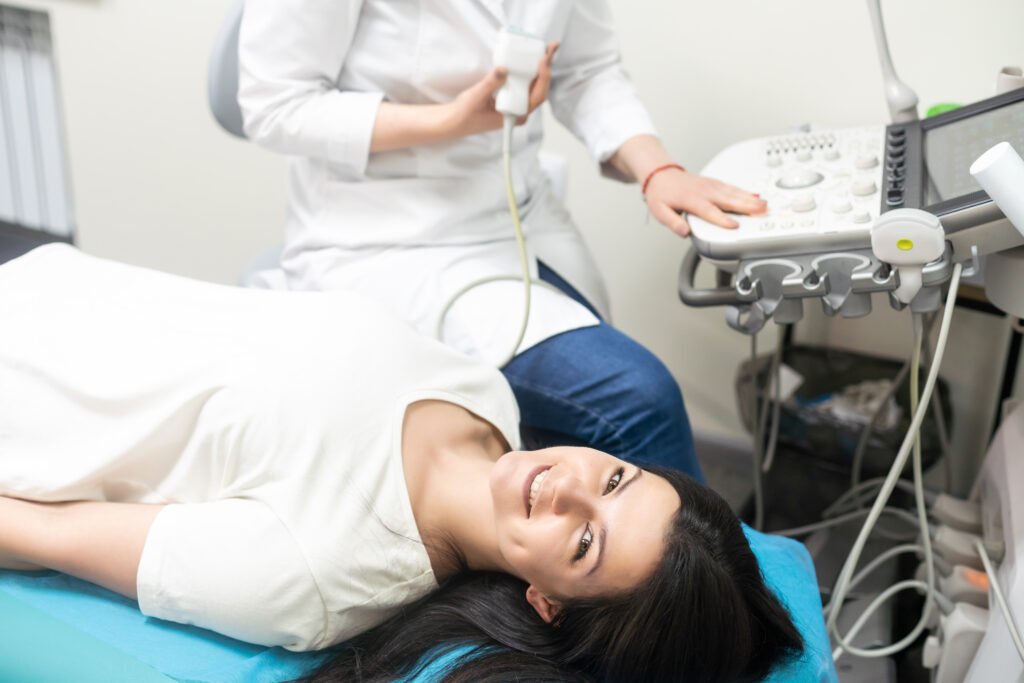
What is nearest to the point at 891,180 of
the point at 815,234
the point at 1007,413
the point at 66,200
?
the point at 815,234

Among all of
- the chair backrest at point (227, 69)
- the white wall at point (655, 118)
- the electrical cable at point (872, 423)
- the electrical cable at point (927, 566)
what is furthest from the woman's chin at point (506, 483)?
the white wall at point (655, 118)

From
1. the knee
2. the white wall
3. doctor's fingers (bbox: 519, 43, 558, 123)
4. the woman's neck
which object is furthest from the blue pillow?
the white wall

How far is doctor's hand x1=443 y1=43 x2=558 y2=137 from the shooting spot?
4.03ft

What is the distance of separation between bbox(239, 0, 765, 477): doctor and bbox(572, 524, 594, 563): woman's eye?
0.29 metres

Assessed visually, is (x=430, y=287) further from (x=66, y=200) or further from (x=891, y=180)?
(x=66, y=200)

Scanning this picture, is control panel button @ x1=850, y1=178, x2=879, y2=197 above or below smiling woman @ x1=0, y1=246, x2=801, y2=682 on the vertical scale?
above

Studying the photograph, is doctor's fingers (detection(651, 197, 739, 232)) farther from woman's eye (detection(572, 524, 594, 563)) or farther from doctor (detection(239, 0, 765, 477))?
woman's eye (detection(572, 524, 594, 563))

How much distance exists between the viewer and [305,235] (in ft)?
4.65

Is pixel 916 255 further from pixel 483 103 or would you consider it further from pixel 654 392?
pixel 483 103

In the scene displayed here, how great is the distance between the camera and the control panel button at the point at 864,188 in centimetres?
112

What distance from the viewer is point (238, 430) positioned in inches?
41.7

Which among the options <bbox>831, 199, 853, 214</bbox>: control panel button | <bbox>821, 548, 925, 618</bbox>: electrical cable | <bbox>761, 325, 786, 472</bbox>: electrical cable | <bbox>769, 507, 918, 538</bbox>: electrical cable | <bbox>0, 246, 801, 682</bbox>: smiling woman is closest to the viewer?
<bbox>0, 246, 801, 682</bbox>: smiling woman

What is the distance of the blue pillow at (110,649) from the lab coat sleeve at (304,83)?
2.16 feet

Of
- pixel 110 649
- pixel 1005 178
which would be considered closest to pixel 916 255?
pixel 1005 178
